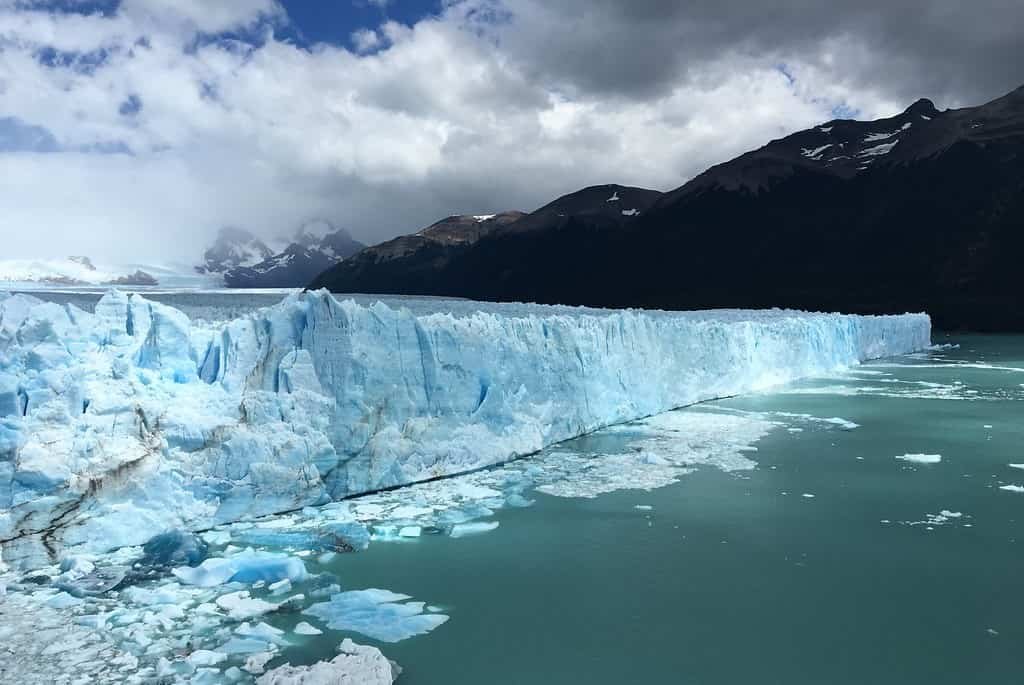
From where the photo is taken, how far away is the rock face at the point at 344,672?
3688mm

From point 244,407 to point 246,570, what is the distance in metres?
1.97

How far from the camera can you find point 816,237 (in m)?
65.0

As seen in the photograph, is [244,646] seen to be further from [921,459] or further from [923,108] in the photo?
[923,108]

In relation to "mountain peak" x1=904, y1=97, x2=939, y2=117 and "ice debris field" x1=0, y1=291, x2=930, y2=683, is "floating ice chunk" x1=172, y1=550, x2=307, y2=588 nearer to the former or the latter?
"ice debris field" x1=0, y1=291, x2=930, y2=683

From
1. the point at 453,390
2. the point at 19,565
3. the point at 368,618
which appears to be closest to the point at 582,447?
the point at 453,390

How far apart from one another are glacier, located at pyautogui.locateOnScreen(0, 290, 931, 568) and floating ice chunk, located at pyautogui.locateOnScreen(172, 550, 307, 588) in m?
0.97

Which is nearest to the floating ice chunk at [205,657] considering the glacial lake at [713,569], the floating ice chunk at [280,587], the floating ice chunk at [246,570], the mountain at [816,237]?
the glacial lake at [713,569]

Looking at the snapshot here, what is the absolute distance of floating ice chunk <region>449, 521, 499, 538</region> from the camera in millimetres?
6312

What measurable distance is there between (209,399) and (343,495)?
169 centimetres

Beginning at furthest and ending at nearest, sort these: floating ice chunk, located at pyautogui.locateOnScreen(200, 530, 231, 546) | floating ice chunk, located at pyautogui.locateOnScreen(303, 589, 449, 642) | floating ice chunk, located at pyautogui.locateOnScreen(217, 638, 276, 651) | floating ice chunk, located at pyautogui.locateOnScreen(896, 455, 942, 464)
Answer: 1. floating ice chunk, located at pyautogui.locateOnScreen(896, 455, 942, 464)
2. floating ice chunk, located at pyautogui.locateOnScreen(200, 530, 231, 546)
3. floating ice chunk, located at pyautogui.locateOnScreen(303, 589, 449, 642)
4. floating ice chunk, located at pyautogui.locateOnScreen(217, 638, 276, 651)

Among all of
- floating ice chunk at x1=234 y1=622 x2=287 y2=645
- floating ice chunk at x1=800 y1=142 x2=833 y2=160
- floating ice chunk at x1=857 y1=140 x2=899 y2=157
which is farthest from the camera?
floating ice chunk at x1=800 y1=142 x2=833 y2=160

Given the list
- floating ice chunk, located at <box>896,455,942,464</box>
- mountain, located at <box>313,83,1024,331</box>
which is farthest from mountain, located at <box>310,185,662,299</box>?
floating ice chunk, located at <box>896,455,942,464</box>

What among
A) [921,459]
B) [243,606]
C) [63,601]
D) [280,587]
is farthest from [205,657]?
[921,459]

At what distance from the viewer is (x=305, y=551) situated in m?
5.79
